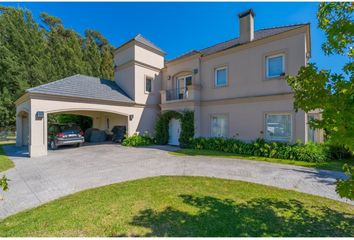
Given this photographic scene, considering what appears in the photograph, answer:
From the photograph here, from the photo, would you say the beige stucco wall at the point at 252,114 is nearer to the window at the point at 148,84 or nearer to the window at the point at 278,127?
the window at the point at 278,127

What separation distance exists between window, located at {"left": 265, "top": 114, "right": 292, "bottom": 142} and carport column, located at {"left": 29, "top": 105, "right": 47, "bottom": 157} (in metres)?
14.0

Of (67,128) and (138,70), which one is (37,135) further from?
(138,70)

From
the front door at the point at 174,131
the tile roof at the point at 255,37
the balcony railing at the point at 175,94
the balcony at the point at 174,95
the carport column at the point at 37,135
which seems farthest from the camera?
the balcony railing at the point at 175,94

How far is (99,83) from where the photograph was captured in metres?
16.8

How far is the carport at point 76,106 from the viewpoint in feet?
37.4

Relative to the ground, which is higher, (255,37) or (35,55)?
(35,55)

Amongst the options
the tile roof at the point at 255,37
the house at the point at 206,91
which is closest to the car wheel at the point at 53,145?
the house at the point at 206,91

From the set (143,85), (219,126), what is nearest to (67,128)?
(143,85)

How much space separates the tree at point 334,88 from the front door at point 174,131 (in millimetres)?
12669

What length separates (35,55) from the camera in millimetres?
28406

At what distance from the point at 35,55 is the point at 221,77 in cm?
2970

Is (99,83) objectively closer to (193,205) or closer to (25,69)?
(193,205)

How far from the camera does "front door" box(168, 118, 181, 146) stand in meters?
15.7

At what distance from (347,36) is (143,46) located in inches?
641
